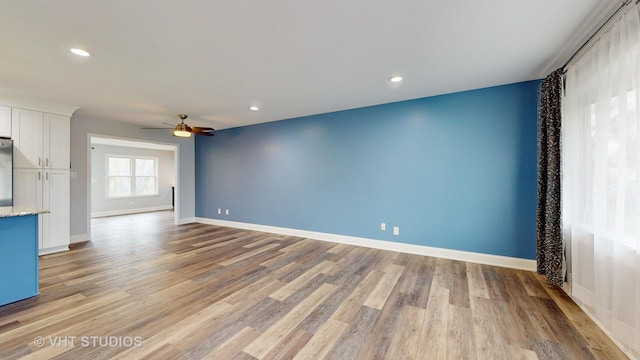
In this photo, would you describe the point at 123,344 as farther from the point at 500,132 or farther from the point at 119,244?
the point at 500,132

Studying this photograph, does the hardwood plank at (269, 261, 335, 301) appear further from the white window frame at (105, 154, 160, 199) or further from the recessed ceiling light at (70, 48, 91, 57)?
the white window frame at (105, 154, 160, 199)

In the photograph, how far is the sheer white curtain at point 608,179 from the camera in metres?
1.60

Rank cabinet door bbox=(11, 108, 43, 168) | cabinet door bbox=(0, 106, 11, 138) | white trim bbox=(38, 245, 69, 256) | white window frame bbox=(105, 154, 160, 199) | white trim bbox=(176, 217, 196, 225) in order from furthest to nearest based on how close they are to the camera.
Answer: white window frame bbox=(105, 154, 160, 199), white trim bbox=(176, 217, 196, 225), white trim bbox=(38, 245, 69, 256), cabinet door bbox=(11, 108, 43, 168), cabinet door bbox=(0, 106, 11, 138)

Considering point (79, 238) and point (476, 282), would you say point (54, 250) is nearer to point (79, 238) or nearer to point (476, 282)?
point (79, 238)

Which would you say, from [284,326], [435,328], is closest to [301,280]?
[284,326]

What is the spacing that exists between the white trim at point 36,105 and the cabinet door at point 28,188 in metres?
1.01

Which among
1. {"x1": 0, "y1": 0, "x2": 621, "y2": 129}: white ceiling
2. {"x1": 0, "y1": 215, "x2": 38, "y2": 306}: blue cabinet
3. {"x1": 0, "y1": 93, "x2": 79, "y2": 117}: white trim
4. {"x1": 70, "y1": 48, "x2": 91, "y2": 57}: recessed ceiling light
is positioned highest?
{"x1": 0, "y1": 0, "x2": 621, "y2": 129}: white ceiling

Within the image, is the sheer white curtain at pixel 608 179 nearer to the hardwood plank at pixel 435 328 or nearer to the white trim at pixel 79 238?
the hardwood plank at pixel 435 328

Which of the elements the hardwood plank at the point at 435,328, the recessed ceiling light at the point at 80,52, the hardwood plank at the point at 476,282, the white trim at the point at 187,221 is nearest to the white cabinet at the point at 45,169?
the white trim at the point at 187,221

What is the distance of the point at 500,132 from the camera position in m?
3.30

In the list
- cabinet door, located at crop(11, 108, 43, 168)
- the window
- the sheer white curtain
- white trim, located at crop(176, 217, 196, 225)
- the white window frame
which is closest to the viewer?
the sheer white curtain

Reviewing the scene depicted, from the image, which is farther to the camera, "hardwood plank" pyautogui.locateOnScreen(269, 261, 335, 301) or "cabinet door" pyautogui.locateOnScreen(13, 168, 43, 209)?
"cabinet door" pyautogui.locateOnScreen(13, 168, 43, 209)

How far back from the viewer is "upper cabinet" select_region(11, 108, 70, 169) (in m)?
3.67

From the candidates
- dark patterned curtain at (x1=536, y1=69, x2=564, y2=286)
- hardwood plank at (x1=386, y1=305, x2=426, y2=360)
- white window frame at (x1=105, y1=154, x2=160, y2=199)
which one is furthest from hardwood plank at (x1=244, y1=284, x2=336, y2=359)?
white window frame at (x1=105, y1=154, x2=160, y2=199)
